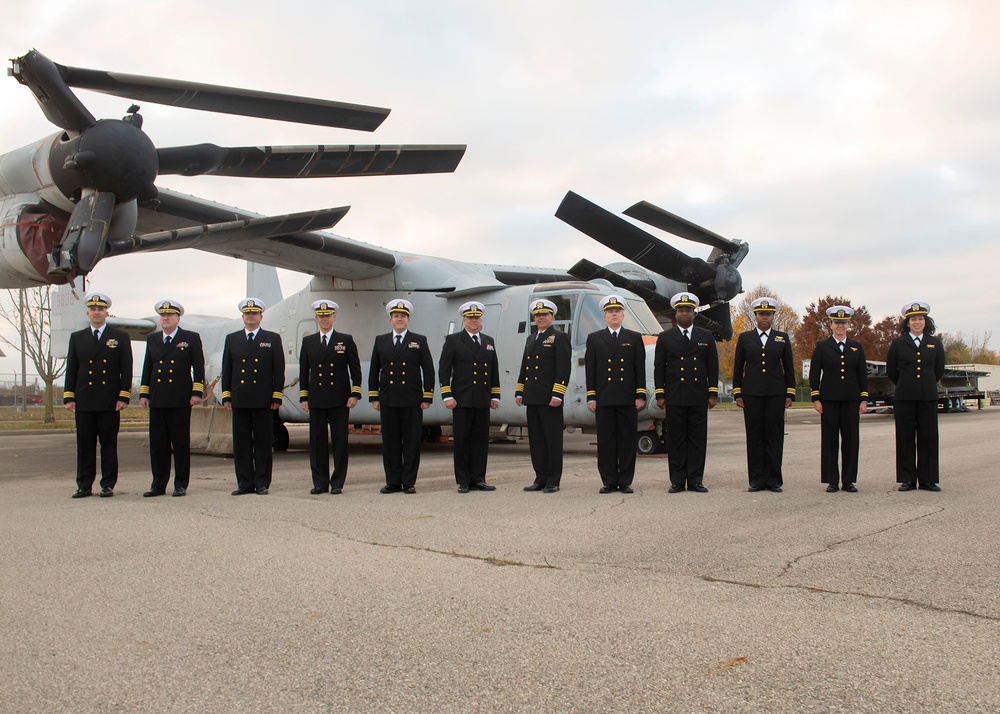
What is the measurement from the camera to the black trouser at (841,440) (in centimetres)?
668

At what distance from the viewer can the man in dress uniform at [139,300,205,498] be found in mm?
7086

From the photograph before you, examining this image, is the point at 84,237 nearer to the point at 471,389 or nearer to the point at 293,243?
the point at 293,243

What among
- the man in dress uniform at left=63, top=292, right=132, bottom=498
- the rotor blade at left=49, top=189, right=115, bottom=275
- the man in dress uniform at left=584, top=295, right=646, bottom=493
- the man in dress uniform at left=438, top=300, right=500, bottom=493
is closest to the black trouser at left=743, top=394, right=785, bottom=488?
the man in dress uniform at left=584, top=295, right=646, bottom=493

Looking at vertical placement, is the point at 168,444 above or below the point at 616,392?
below

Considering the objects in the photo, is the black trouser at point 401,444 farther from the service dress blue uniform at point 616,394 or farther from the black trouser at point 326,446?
the service dress blue uniform at point 616,394

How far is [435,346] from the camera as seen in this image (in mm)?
12078

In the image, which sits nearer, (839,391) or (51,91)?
(839,391)

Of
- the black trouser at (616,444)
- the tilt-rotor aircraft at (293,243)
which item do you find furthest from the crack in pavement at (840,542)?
the tilt-rotor aircraft at (293,243)

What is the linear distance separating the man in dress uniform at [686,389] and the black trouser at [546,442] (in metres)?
0.96

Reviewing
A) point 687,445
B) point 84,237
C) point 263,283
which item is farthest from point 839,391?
point 263,283

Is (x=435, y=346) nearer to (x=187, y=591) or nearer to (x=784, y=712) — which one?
(x=187, y=591)

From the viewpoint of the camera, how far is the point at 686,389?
6953 millimetres

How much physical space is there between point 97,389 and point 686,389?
5.23 metres

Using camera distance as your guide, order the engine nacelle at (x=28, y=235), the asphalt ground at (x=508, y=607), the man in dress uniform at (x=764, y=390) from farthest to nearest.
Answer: the engine nacelle at (x=28, y=235)
the man in dress uniform at (x=764, y=390)
the asphalt ground at (x=508, y=607)
